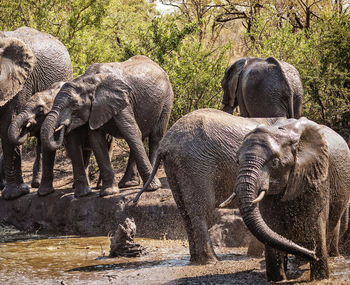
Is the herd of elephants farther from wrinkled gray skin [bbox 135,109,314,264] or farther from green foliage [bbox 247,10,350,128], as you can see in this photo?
green foliage [bbox 247,10,350,128]

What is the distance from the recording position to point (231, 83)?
35.4 ft

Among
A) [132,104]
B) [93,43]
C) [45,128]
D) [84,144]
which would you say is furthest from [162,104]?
[93,43]

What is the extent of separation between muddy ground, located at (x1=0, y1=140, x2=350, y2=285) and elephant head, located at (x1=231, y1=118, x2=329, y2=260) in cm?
86

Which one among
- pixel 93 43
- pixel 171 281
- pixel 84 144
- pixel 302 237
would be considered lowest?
pixel 171 281

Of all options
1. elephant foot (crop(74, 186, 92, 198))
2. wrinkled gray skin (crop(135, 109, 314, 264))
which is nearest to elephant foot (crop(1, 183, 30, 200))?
elephant foot (crop(74, 186, 92, 198))

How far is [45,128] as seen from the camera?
363 inches

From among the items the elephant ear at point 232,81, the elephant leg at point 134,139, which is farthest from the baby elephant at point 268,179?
the elephant ear at point 232,81

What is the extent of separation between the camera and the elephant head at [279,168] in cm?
476

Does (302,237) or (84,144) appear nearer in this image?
(302,237)

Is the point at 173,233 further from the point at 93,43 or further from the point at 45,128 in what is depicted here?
the point at 93,43

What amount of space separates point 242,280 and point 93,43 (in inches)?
368

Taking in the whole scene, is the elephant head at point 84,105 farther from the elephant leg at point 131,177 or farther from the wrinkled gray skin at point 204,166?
the wrinkled gray skin at point 204,166

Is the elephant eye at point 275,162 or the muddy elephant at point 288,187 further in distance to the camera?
the elephant eye at point 275,162

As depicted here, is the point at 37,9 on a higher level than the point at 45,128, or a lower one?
higher
